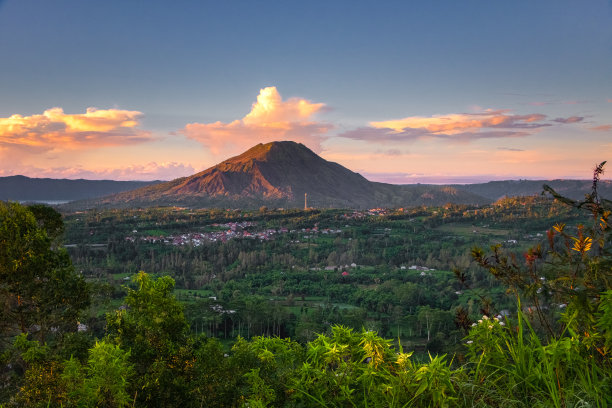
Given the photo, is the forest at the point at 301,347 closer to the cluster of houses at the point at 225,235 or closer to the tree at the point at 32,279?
the tree at the point at 32,279

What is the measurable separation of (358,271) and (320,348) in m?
78.2

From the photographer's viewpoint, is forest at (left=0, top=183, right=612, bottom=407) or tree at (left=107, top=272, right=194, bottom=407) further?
tree at (left=107, top=272, right=194, bottom=407)

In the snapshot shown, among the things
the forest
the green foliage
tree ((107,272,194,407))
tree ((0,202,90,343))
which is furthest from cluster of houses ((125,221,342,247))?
the green foliage

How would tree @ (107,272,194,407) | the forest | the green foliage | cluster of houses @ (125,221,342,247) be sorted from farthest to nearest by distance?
1. cluster of houses @ (125,221,342,247)
2. tree @ (107,272,194,407)
3. the green foliage
4. the forest

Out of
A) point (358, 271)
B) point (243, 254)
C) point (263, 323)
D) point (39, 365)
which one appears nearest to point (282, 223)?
point (243, 254)

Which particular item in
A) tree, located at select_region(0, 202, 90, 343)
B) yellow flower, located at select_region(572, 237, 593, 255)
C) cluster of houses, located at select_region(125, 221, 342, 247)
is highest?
yellow flower, located at select_region(572, 237, 593, 255)

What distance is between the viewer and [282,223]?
127 metres

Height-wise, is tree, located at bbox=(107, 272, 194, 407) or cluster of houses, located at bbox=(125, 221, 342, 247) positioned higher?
tree, located at bbox=(107, 272, 194, 407)

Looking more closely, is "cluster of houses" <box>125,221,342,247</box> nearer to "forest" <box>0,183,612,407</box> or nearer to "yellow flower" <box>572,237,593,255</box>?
"forest" <box>0,183,612,407</box>

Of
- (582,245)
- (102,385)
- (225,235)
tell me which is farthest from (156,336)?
(225,235)

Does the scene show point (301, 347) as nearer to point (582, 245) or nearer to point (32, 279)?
point (582, 245)

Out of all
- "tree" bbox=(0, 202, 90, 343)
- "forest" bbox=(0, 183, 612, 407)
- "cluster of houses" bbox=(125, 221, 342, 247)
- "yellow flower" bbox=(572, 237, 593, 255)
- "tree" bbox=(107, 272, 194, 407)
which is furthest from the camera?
"cluster of houses" bbox=(125, 221, 342, 247)

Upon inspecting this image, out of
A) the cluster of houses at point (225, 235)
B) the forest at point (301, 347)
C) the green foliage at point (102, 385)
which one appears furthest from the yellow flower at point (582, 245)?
the cluster of houses at point (225, 235)

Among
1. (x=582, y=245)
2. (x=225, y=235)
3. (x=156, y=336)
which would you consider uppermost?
(x=582, y=245)
